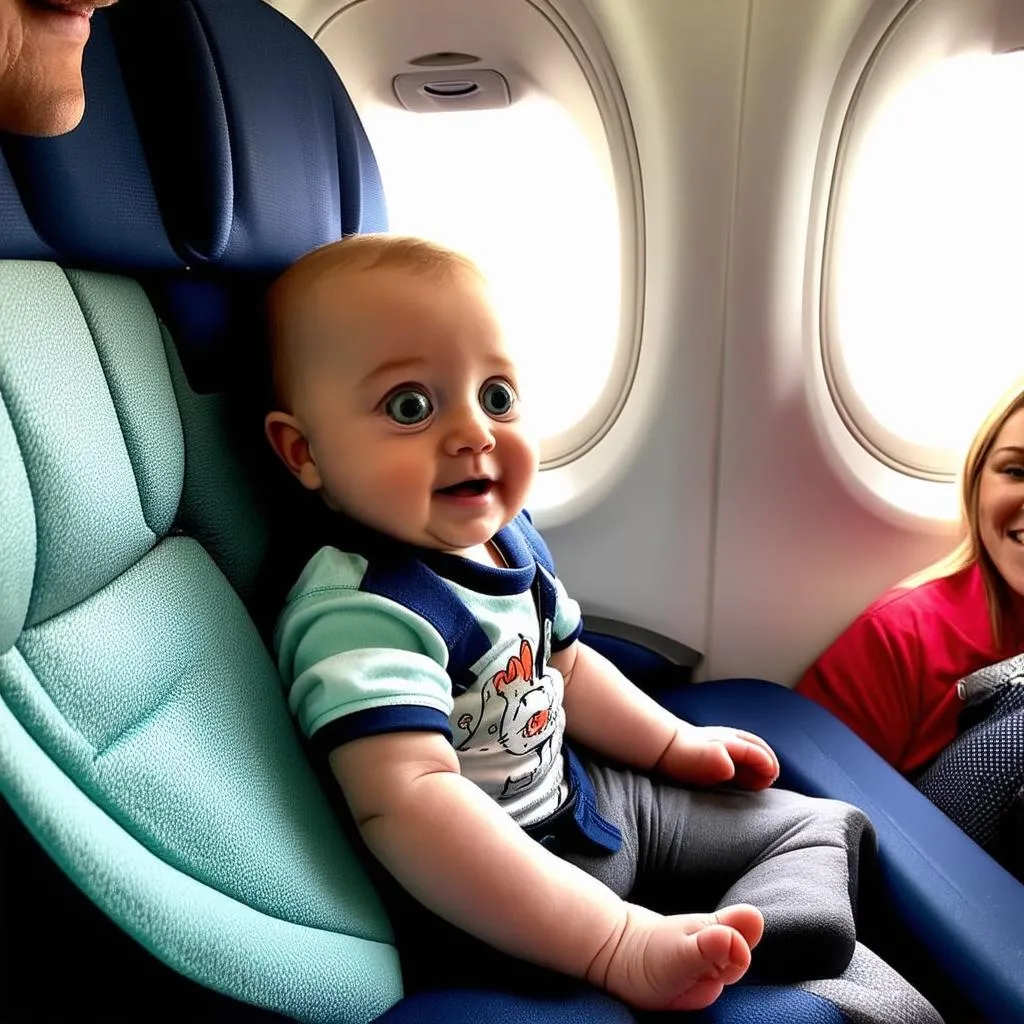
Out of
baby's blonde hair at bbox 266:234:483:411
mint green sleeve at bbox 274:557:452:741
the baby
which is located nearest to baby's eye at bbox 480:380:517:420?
the baby

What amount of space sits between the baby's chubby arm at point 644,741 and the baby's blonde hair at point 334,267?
1.69 feet

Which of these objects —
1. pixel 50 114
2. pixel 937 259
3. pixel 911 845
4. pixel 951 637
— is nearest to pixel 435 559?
pixel 50 114

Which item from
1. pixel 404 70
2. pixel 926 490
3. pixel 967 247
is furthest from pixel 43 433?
pixel 967 247

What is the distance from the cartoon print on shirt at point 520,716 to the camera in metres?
1.02

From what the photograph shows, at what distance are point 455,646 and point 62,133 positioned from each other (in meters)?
0.55

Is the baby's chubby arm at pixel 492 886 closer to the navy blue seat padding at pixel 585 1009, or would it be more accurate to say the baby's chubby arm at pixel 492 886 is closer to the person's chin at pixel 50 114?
the navy blue seat padding at pixel 585 1009

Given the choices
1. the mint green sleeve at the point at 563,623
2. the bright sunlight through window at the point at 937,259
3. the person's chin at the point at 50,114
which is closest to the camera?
the person's chin at the point at 50,114

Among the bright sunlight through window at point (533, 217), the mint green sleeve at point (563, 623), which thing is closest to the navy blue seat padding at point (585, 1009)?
the mint green sleeve at point (563, 623)

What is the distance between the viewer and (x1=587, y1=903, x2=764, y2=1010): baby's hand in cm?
84

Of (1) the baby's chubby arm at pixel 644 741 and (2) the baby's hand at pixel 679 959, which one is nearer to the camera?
(2) the baby's hand at pixel 679 959

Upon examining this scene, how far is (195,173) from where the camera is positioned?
86 centimetres

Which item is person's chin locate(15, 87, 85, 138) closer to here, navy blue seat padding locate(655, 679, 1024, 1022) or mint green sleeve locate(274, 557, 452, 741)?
mint green sleeve locate(274, 557, 452, 741)

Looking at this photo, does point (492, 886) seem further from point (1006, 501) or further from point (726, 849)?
point (1006, 501)

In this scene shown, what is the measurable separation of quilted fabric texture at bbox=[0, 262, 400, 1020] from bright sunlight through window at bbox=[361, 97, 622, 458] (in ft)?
2.92
